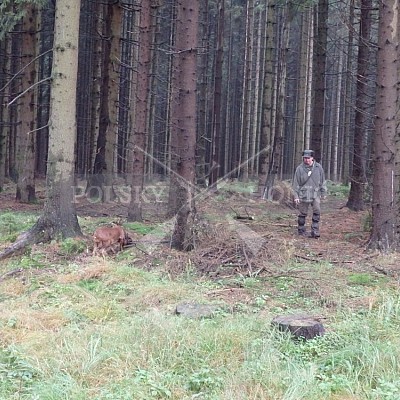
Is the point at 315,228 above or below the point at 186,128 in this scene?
below

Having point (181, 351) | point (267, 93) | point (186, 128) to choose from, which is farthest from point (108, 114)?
→ point (181, 351)

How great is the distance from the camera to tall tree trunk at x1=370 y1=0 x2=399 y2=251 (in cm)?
854

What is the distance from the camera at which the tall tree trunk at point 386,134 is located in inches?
336

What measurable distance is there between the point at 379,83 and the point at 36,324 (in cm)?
660

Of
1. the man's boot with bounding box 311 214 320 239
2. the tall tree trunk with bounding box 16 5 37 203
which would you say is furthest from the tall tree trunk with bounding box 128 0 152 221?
the tall tree trunk with bounding box 16 5 37 203

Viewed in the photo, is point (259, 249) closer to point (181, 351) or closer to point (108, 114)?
point (181, 351)

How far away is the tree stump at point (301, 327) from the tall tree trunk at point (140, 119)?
7.36 metres

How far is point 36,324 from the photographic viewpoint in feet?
16.7

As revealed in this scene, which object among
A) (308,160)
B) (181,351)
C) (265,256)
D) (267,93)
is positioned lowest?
(181,351)

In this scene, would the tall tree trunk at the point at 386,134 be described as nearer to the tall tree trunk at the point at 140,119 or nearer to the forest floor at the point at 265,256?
the forest floor at the point at 265,256

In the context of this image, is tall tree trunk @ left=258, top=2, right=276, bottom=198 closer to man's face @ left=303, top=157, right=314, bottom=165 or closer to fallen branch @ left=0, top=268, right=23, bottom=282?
man's face @ left=303, top=157, right=314, bottom=165

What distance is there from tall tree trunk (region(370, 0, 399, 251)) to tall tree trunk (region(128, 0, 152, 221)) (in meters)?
5.25

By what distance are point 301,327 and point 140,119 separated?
314 inches

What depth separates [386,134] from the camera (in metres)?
8.58
